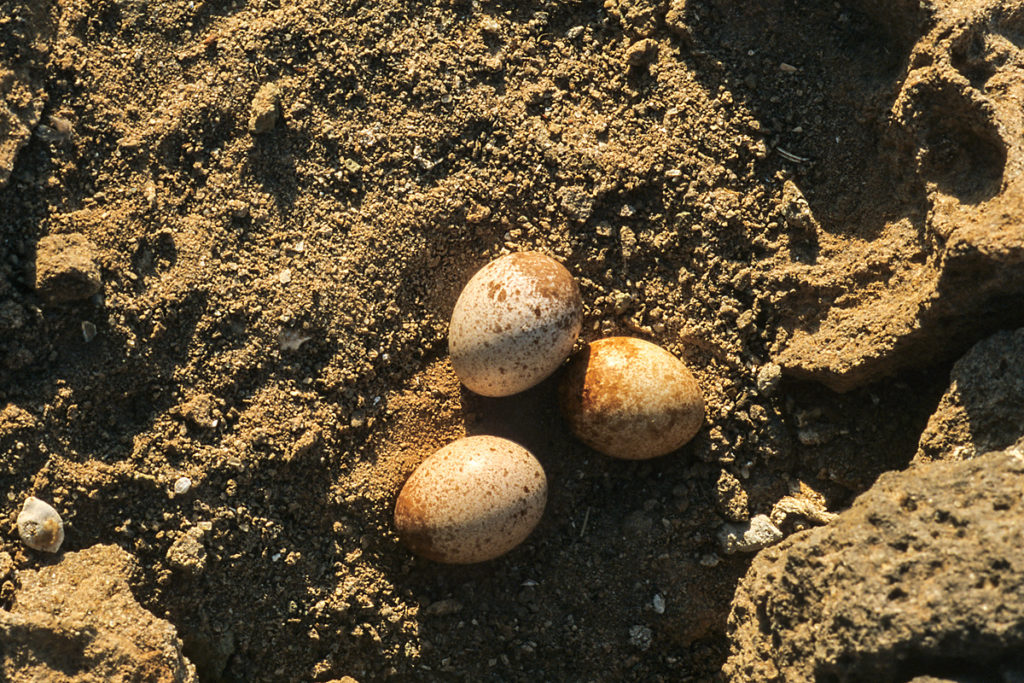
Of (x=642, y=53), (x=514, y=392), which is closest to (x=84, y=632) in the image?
(x=514, y=392)

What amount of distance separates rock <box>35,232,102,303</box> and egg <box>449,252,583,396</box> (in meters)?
1.04

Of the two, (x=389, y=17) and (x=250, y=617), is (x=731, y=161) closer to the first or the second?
(x=389, y=17)

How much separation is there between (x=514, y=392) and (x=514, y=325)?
0.25m

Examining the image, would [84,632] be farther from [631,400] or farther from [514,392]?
[631,400]

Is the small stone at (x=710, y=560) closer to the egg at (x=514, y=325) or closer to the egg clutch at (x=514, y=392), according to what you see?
the egg clutch at (x=514, y=392)

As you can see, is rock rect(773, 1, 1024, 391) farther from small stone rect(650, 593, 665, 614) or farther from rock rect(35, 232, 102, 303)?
rock rect(35, 232, 102, 303)

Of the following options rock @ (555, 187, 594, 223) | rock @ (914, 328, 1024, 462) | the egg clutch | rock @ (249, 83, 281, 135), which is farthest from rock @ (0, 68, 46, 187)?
rock @ (914, 328, 1024, 462)

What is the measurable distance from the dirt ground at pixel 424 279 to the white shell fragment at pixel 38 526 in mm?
39

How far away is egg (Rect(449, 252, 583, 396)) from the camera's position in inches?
97.8

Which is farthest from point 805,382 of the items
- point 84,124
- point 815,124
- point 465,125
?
point 84,124

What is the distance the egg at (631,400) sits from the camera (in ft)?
8.36

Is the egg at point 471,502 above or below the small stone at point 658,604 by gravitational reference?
above

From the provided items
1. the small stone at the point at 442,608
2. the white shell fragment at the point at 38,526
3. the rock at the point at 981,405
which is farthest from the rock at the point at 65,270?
the rock at the point at 981,405

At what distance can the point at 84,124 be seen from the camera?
2602mm
